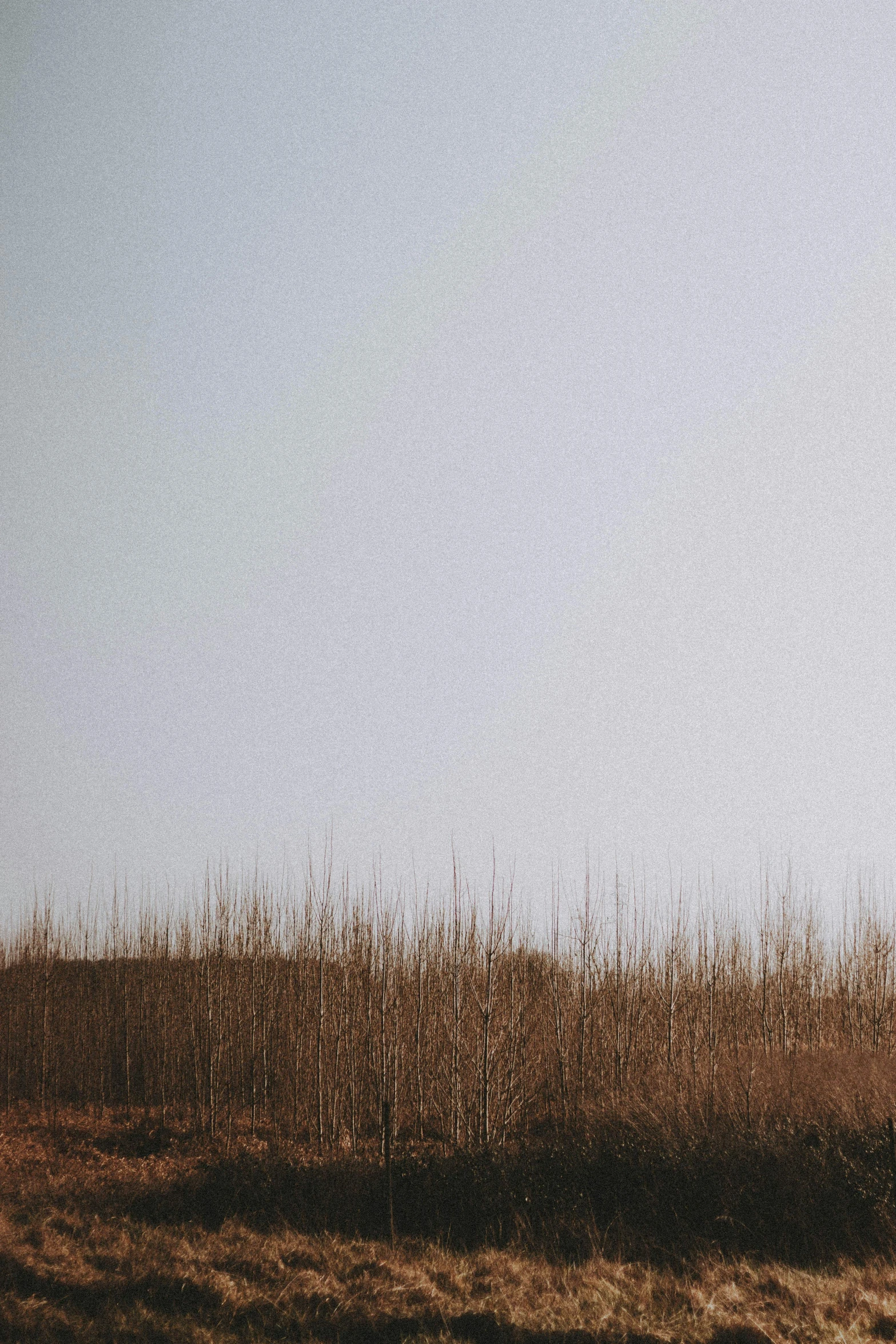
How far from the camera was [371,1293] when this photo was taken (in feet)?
23.5

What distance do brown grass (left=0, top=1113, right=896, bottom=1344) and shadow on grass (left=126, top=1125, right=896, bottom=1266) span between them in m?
0.76

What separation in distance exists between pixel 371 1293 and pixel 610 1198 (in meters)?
4.35

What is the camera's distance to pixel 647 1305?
6.80m

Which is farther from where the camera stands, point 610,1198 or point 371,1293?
point 610,1198

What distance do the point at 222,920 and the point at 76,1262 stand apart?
9.61 meters

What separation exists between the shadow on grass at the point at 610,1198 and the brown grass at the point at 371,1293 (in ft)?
2.48

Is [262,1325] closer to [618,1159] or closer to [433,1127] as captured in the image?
[618,1159]

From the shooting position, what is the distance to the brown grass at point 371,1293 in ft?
20.8

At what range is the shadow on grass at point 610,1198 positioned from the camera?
893 cm

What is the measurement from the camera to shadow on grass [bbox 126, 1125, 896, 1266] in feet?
29.3

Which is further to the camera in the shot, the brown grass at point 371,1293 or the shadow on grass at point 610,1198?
the shadow on grass at point 610,1198

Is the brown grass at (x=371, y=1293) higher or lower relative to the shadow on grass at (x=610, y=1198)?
higher

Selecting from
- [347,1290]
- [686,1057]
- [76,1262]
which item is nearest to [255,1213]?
[76,1262]

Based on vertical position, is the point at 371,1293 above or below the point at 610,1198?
above
